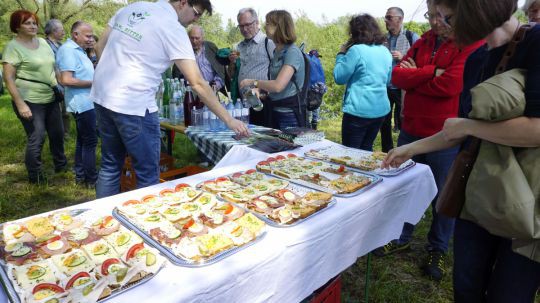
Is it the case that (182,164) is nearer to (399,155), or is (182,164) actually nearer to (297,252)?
(399,155)

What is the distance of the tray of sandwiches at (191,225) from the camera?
3.60 ft

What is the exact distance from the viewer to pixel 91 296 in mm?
877

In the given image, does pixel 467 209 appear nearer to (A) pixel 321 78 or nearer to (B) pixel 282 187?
(B) pixel 282 187

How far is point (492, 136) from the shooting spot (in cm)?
114

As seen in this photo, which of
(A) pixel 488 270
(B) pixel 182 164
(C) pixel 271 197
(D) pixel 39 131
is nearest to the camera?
(A) pixel 488 270

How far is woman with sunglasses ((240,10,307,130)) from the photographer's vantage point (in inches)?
117

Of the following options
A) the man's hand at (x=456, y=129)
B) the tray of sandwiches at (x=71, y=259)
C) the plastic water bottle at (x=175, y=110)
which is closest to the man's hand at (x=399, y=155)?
the man's hand at (x=456, y=129)

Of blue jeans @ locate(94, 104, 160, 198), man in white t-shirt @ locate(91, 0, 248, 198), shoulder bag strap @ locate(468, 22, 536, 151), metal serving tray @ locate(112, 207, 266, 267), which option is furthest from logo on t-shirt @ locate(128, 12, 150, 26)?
shoulder bag strap @ locate(468, 22, 536, 151)

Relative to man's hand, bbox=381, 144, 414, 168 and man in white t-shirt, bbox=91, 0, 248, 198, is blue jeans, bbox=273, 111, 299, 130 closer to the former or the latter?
man in white t-shirt, bbox=91, 0, 248, 198

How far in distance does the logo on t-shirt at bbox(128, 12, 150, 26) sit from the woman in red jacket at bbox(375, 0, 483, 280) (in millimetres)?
1543

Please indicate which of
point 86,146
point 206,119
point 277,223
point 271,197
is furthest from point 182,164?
point 277,223

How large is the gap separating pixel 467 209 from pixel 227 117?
134 cm

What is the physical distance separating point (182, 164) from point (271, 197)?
3.35m

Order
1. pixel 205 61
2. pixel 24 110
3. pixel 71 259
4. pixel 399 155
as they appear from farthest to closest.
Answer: pixel 205 61, pixel 24 110, pixel 399 155, pixel 71 259
